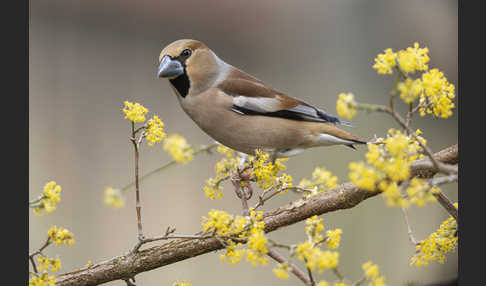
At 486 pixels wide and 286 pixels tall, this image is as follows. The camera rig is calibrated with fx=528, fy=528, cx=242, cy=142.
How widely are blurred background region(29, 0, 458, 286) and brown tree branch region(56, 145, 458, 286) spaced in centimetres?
68

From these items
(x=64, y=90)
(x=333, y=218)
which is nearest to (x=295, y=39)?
(x=333, y=218)

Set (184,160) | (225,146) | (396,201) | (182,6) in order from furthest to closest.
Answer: (182,6) < (225,146) < (184,160) < (396,201)

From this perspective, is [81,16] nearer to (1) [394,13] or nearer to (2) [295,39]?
(2) [295,39]

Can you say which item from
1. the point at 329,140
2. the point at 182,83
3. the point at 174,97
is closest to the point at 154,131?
the point at 182,83

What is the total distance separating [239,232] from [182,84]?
19.6 inches

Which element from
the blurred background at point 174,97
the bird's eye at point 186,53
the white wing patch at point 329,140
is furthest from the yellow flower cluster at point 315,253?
the blurred background at point 174,97

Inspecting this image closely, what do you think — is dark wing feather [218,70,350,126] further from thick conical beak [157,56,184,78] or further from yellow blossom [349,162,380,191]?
yellow blossom [349,162,380,191]

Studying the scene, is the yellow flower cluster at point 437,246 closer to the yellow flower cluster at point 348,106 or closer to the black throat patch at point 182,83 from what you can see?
the yellow flower cluster at point 348,106


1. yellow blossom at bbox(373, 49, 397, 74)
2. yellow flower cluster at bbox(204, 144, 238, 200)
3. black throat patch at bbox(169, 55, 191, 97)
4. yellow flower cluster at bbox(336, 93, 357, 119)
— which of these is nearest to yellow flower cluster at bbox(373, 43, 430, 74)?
yellow blossom at bbox(373, 49, 397, 74)

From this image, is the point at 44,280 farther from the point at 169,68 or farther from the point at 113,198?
the point at 169,68

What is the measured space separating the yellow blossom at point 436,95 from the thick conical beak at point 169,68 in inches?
19.0

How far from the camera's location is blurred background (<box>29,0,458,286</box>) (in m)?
1.69

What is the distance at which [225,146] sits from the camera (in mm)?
1147

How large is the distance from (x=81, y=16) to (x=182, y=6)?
0.34 metres
